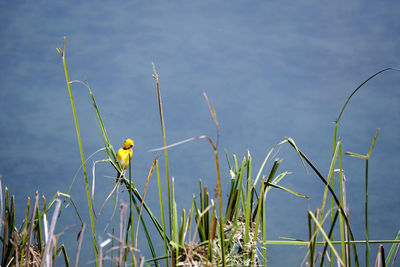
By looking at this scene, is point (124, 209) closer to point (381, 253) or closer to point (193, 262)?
point (193, 262)

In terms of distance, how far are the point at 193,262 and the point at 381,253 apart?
0.27 m

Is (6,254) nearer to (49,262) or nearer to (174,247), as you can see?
(49,262)

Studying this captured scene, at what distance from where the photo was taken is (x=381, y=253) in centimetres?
A: 64

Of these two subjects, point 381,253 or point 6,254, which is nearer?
point 381,253

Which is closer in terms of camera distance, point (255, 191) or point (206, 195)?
point (206, 195)

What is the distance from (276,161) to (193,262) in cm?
23

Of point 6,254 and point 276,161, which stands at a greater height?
point 276,161

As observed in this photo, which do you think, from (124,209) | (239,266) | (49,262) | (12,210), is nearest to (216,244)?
(239,266)

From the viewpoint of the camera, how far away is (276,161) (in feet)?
2.41

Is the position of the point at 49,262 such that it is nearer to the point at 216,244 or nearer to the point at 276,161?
the point at 216,244

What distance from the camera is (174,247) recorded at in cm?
62

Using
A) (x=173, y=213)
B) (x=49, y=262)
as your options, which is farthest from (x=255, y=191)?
(x=49, y=262)

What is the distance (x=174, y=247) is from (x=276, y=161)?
0.75 feet

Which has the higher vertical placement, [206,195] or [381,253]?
[206,195]
